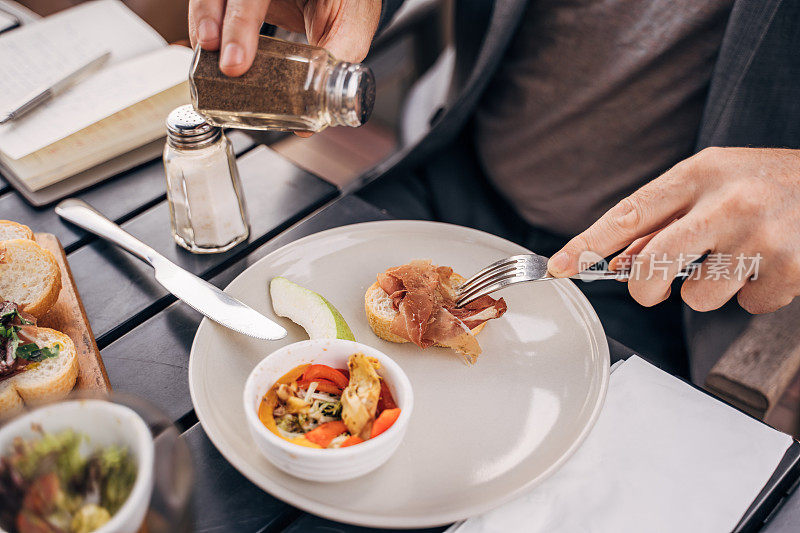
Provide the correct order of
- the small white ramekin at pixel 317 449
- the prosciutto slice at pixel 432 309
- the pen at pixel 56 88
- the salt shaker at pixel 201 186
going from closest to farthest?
the small white ramekin at pixel 317 449
the prosciutto slice at pixel 432 309
the salt shaker at pixel 201 186
the pen at pixel 56 88

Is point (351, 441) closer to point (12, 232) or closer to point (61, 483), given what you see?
point (61, 483)

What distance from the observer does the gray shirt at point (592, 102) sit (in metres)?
1.32

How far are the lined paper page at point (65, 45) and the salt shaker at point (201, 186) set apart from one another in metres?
0.57

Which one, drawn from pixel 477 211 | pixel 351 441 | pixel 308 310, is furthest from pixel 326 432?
pixel 477 211

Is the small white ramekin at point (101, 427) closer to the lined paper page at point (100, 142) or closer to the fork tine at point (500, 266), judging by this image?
the fork tine at point (500, 266)

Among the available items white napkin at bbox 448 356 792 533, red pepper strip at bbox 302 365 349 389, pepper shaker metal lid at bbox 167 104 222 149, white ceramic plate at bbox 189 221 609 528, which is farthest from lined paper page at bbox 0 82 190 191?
white napkin at bbox 448 356 792 533

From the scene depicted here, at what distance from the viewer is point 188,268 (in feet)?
3.59

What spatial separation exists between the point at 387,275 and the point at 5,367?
568 millimetres

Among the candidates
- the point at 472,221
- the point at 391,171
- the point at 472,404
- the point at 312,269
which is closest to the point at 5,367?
the point at 312,269

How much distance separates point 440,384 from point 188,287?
454mm

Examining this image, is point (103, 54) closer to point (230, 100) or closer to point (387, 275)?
point (230, 100)

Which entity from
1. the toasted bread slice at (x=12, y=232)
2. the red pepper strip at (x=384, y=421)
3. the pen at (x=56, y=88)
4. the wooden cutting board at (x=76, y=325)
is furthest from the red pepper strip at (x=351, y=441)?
the pen at (x=56, y=88)

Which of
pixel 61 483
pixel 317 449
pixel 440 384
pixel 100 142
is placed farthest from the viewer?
pixel 100 142

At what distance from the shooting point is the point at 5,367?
0.79m
